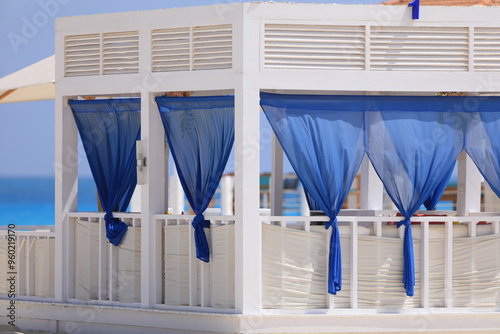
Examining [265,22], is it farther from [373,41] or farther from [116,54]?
[116,54]

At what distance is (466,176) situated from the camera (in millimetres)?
8875

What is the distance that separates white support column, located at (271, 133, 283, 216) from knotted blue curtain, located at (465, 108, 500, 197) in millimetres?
2467

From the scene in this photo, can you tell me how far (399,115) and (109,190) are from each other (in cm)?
315

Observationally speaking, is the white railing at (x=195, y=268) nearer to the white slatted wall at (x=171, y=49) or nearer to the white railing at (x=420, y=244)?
the white railing at (x=420, y=244)

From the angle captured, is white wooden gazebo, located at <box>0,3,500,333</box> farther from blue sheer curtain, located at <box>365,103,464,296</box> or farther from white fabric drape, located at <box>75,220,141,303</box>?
blue sheer curtain, located at <box>365,103,464,296</box>

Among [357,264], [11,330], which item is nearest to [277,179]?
[357,264]

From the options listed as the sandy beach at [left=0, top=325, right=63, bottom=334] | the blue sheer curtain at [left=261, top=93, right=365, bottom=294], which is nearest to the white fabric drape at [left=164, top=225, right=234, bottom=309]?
the blue sheer curtain at [left=261, top=93, right=365, bottom=294]

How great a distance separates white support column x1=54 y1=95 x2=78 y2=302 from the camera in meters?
8.53

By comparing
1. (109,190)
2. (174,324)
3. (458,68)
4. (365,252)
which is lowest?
(174,324)

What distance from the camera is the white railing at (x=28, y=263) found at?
8828 mm

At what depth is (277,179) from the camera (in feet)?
31.5

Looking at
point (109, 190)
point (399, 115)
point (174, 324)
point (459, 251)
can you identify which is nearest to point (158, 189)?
point (109, 190)


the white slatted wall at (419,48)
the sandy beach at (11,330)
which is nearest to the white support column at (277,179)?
the white slatted wall at (419,48)

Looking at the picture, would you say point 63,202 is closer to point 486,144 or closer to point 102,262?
point 102,262
